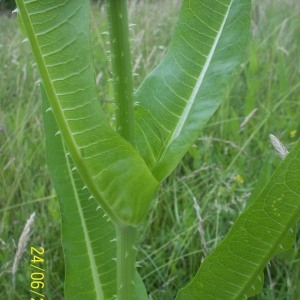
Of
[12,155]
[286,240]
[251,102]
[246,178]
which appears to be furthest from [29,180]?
[286,240]

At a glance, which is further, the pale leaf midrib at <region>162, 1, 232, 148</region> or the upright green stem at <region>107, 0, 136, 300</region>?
the pale leaf midrib at <region>162, 1, 232, 148</region>

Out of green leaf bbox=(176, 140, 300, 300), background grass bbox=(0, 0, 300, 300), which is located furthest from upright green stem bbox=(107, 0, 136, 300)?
background grass bbox=(0, 0, 300, 300)

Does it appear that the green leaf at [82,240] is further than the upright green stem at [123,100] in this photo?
Yes

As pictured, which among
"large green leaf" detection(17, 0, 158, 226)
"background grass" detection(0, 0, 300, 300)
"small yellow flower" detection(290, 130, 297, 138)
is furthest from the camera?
"small yellow flower" detection(290, 130, 297, 138)

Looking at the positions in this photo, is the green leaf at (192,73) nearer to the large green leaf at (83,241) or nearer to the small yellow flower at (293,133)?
the large green leaf at (83,241)

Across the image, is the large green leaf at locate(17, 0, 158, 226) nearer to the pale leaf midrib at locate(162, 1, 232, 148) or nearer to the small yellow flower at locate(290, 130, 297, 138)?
the pale leaf midrib at locate(162, 1, 232, 148)

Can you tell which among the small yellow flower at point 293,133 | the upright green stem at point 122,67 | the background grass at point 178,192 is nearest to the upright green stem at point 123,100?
the upright green stem at point 122,67

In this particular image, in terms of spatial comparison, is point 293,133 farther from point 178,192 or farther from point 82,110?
point 82,110
